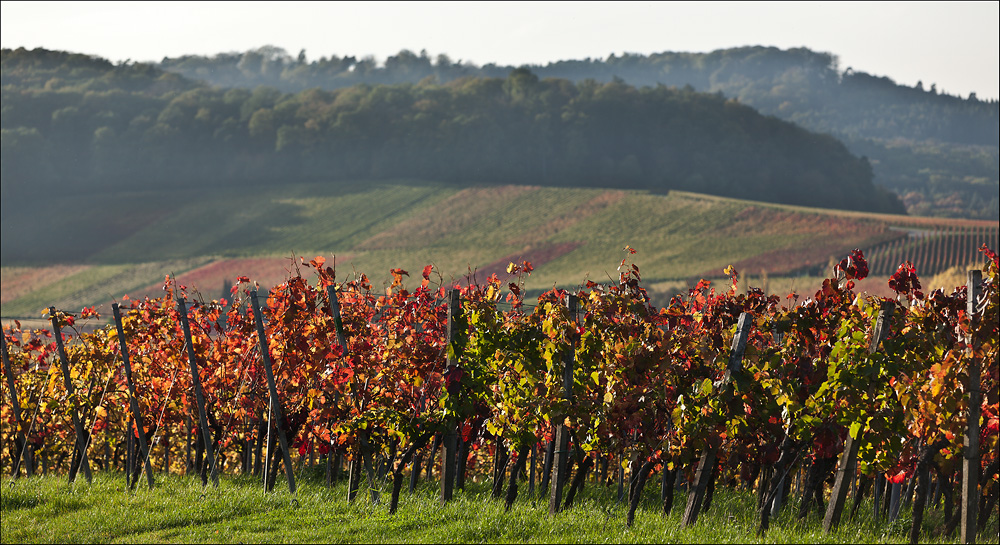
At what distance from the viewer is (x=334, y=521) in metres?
5.98

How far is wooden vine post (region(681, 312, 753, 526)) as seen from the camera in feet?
18.1

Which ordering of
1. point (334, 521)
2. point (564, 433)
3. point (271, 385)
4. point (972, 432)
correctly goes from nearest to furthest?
point (972, 432), point (334, 521), point (564, 433), point (271, 385)

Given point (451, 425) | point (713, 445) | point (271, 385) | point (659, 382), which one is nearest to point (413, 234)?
point (271, 385)

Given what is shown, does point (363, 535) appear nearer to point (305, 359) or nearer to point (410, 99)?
point (305, 359)

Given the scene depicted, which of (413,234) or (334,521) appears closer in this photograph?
(334,521)

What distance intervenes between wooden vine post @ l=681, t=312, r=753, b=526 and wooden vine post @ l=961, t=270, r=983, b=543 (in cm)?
125

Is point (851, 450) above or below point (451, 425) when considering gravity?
above

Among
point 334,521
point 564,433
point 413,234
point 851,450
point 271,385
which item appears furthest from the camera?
point 413,234

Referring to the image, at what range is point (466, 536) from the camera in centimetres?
549

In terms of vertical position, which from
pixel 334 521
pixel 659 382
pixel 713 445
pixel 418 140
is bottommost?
pixel 334 521

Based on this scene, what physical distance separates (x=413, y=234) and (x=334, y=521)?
65.1 m

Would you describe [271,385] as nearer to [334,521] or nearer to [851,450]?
[334,521]

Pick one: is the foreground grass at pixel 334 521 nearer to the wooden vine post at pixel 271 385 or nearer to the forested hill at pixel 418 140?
the wooden vine post at pixel 271 385

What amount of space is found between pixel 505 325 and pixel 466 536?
1.67 meters
